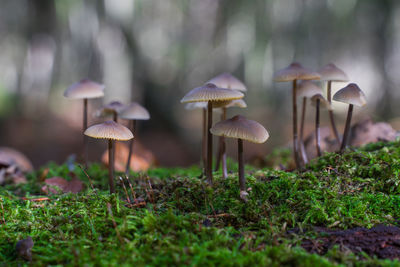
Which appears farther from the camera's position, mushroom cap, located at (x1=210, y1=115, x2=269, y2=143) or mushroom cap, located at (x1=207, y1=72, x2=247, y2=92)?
mushroom cap, located at (x1=207, y1=72, x2=247, y2=92)

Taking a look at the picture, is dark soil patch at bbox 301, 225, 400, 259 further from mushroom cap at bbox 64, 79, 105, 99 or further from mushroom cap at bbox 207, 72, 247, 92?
mushroom cap at bbox 64, 79, 105, 99

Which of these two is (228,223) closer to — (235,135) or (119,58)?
(235,135)

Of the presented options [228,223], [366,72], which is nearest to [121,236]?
[228,223]

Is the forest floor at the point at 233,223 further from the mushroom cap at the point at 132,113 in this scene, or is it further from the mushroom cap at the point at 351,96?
the mushroom cap at the point at 132,113

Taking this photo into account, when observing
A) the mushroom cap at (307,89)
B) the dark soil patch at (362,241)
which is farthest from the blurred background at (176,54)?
the dark soil patch at (362,241)

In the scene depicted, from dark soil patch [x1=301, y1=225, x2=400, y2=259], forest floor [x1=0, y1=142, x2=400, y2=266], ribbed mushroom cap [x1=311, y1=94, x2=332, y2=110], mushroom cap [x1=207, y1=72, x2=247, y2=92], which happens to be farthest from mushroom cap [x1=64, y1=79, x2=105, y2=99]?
dark soil patch [x1=301, y1=225, x2=400, y2=259]

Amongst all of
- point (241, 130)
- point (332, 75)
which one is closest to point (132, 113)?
point (241, 130)

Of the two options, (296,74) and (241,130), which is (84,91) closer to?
(241,130)
